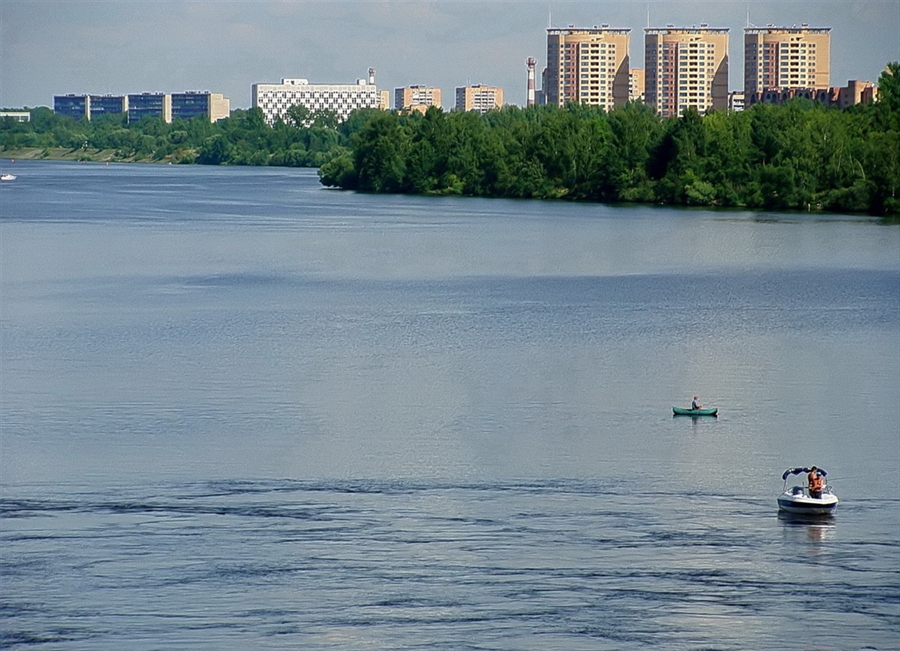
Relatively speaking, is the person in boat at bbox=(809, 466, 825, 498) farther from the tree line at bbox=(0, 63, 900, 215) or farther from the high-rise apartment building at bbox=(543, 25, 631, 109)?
the high-rise apartment building at bbox=(543, 25, 631, 109)

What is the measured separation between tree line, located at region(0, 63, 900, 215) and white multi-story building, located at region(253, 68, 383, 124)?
97.2 metres

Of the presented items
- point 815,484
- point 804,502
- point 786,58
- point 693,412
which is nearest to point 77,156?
point 786,58

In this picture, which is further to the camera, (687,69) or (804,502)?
(687,69)

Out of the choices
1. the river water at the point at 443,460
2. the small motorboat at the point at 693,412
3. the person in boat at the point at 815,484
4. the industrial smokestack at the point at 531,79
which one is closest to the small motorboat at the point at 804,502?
the person in boat at the point at 815,484

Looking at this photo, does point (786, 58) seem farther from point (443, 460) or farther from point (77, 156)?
point (443, 460)

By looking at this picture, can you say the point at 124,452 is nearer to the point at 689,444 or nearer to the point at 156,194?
the point at 689,444

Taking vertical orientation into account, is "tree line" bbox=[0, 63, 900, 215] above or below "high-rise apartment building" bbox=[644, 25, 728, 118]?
below

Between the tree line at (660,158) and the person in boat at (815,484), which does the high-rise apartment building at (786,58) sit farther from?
the person in boat at (815,484)

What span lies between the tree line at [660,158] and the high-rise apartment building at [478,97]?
312 ft

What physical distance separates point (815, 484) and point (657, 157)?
1834 inches

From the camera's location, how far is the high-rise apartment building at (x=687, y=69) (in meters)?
132

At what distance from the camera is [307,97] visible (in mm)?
176750

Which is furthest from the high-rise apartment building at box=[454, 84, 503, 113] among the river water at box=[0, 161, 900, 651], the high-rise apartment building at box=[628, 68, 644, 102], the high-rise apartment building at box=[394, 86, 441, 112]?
the river water at box=[0, 161, 900, 651]

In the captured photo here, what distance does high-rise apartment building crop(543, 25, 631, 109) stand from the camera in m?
136
